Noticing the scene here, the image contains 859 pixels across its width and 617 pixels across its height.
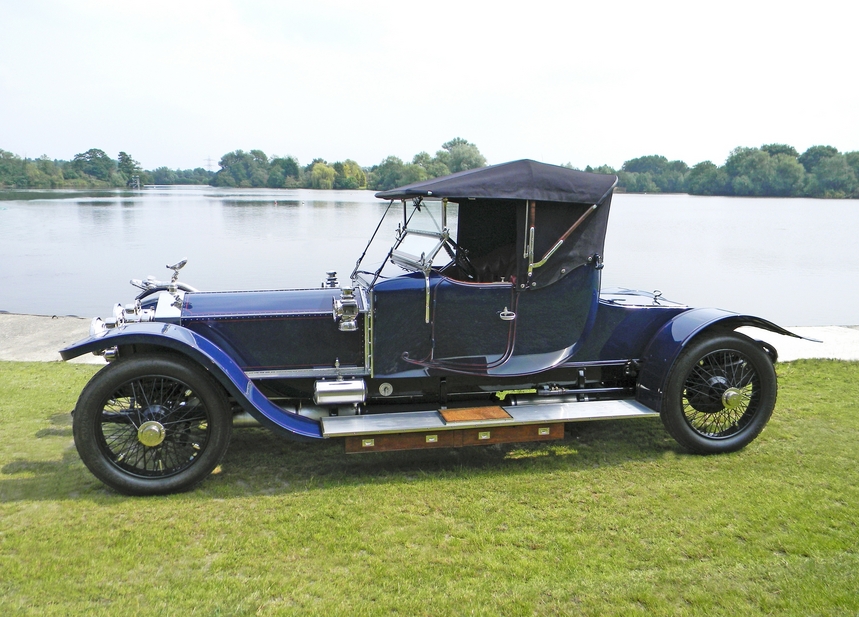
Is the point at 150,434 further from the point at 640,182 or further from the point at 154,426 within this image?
the point at 640,182

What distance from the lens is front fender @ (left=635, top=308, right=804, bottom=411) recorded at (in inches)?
185

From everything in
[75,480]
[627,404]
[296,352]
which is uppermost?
[296,352]

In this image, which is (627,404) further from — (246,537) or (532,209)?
(246,537)

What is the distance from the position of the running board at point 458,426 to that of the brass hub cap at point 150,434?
1.03m

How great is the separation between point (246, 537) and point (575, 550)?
1815 millimetres

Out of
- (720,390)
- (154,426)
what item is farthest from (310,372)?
(720,390)

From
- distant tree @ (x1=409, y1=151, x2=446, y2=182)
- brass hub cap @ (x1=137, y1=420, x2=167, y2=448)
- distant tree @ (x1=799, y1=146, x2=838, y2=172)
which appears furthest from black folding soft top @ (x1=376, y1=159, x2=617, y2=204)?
distant tree @ (x1=799, y1=146, x2=838, y2=172)

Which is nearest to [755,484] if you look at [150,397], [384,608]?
[384,608]

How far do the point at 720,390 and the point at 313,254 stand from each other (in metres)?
14.3

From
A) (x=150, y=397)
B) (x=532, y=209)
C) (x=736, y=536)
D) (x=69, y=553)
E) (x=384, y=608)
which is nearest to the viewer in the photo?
(x=384, y=608)

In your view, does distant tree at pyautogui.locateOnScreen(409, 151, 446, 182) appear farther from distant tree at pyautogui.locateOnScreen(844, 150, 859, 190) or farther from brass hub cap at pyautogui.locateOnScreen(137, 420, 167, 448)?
distant tree at pyautogui.locateOnScreen(844, 150, 859, 190)

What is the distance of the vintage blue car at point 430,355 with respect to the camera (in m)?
4.10

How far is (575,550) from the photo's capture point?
345cm

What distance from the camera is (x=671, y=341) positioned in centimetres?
475
